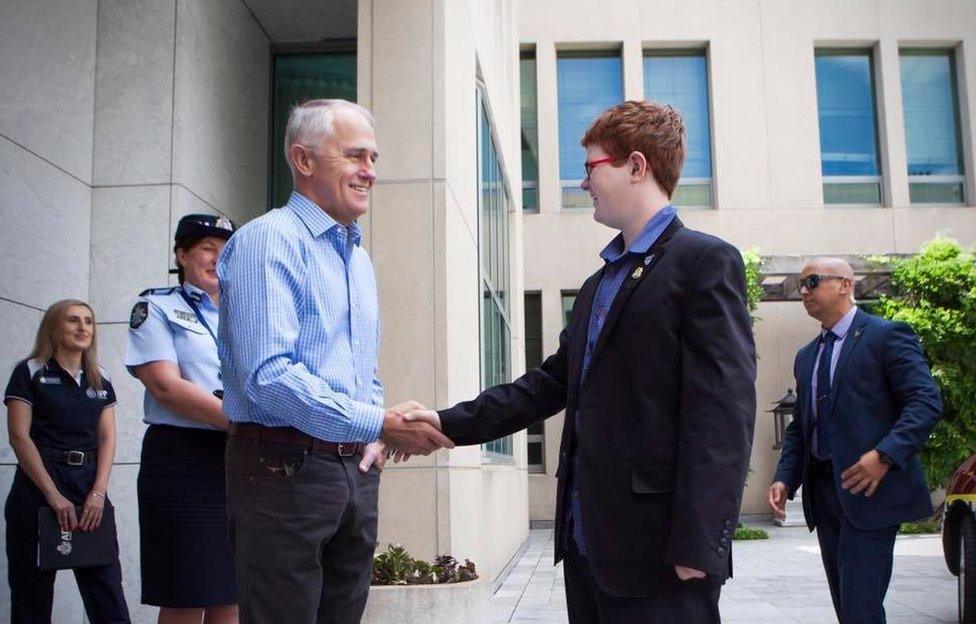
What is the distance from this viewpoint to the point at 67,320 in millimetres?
5250

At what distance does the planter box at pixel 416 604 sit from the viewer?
17.4ft

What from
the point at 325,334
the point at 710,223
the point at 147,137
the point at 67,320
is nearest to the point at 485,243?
the point at 147,137

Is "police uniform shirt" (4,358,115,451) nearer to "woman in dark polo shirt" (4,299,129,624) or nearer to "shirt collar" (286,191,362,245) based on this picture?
"woman in dark polo shirt" (4,299,129,624)

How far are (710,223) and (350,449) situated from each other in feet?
61.4

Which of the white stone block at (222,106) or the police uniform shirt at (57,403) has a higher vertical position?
the white stone block at (222,106)

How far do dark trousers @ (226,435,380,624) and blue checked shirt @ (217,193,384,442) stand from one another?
10cm

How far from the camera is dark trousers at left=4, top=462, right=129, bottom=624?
4.94m

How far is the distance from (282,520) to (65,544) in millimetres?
2624

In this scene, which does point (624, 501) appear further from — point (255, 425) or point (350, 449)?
point (255, 425)

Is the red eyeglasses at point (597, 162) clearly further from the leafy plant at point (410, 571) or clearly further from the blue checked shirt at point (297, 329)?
the leafy plant at point (410, 571)

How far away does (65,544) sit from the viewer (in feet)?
16.1

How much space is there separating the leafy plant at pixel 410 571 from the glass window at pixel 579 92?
639 inches

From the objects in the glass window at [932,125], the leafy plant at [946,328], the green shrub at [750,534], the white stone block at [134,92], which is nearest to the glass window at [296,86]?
the white stone block at [134,92]

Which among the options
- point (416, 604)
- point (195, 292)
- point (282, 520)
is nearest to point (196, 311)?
point (195, 292)
